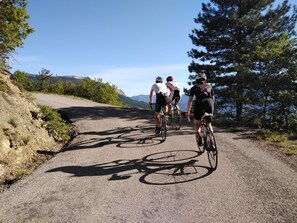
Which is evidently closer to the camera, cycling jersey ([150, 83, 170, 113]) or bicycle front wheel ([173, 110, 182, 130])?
cycling jersey ([150, 83, 170, 113])

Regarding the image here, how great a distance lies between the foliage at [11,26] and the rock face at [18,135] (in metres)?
1.38

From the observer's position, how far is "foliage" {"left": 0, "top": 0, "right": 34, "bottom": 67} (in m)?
10.7

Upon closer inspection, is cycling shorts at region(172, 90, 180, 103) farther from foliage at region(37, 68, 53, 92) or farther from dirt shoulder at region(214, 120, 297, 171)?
foliage at region(37, 68, 53, 92)

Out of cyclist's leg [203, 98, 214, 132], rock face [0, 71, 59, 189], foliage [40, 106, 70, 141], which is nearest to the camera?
cyclist's leg [203, 98, 214, 132]

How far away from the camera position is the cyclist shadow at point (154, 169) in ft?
20.1

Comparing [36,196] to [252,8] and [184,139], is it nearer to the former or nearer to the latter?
[184,139]

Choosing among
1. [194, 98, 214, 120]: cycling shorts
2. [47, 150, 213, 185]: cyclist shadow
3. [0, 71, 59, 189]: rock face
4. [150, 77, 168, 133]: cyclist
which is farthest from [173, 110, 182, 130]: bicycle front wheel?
[0, 71, 59, 189]: rock face

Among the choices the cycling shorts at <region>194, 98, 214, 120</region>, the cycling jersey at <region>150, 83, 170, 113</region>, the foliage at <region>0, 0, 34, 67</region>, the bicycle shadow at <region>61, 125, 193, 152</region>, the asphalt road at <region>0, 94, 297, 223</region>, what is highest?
the foliage at <region>0, 0, 34, 67</region>

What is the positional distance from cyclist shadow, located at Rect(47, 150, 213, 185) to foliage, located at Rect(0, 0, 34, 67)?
687cm

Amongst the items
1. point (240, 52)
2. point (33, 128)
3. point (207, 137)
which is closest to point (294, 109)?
point (207, 137)

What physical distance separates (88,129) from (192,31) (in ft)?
53.5

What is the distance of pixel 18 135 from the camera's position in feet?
26.6

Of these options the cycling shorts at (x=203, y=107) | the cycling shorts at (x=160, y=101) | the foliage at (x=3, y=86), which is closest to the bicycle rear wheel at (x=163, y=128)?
the cycling shorts at (x=160, y=101)

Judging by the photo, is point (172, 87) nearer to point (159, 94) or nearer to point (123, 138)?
point (159, 94)
